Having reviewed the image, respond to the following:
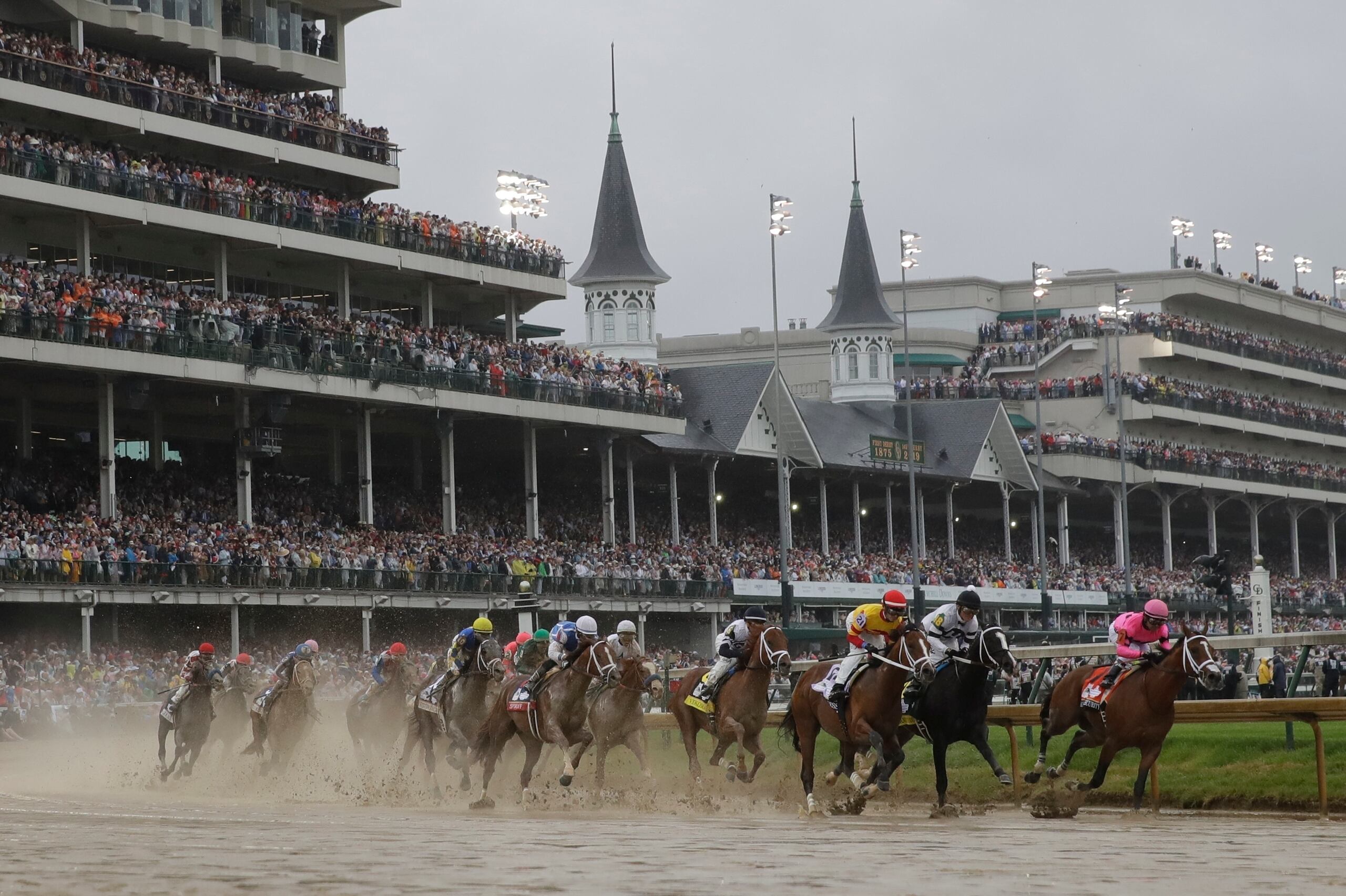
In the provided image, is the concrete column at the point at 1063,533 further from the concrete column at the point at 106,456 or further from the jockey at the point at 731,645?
the jockey at the point at 731,645

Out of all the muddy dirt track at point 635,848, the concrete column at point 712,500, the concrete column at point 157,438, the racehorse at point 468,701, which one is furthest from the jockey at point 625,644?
the concrete column at point 712,500

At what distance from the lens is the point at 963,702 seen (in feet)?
53.9

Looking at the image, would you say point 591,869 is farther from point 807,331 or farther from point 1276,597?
point 807,331

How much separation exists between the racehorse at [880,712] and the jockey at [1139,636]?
1560 millimetres

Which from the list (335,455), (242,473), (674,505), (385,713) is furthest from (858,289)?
(385,713)

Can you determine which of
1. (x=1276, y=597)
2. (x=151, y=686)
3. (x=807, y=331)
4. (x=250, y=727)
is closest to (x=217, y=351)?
(x=151, y=686)

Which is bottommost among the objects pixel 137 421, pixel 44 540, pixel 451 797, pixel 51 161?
pixel 451 797

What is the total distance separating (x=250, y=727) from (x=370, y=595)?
14.4 m

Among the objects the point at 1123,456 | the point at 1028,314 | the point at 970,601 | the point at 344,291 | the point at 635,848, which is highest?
the point at 1028,314

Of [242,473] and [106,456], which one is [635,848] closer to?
[106,456]

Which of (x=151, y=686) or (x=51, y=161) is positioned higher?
(x=51, y=161)

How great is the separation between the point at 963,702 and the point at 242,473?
27.7 m

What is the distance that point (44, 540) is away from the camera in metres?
35.8

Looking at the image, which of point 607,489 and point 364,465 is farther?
point 607,489
